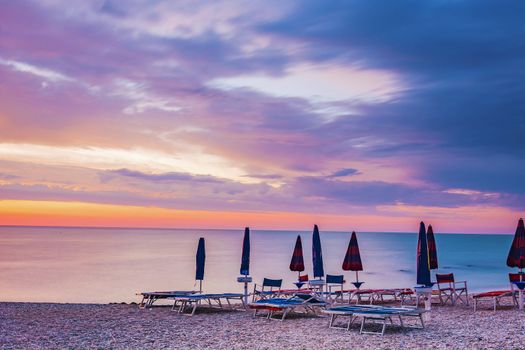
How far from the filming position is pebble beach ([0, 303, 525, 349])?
9547 mm

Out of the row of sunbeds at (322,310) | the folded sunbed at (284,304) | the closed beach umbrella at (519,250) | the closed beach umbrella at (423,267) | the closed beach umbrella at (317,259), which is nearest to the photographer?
the row of sunbeds at (322,310)

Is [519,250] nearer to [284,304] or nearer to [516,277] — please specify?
[516,277]

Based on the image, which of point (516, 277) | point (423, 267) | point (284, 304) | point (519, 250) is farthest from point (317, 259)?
point (516, 277)

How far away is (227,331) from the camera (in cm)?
1105

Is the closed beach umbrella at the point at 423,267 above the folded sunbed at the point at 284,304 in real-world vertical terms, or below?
above

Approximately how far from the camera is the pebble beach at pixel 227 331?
9547mm

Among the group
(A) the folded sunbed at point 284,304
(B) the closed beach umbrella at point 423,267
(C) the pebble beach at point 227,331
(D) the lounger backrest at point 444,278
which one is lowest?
(C) the pebble beach at point 227,331

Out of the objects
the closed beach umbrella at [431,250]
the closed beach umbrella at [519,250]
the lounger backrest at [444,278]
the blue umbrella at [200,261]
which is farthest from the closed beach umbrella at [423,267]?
the blue umbrella at [200,261]

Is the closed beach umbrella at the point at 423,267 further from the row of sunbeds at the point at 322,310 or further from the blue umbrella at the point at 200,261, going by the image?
the blue umbrella at the point at 200,261

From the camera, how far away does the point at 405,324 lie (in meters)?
11.9

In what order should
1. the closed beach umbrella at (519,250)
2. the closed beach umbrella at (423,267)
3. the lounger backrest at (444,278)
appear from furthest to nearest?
the lounger backrest at (444,278) → the closed beach umbrella at (519,250) → the closed beach umbrella at (423,267)

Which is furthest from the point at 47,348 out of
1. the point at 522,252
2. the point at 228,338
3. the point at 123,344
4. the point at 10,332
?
the point at 522,252

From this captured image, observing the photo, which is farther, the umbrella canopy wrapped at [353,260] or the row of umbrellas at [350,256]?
the umbrella canopy wrapped at [353,260]

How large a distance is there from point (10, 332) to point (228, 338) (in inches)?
170
